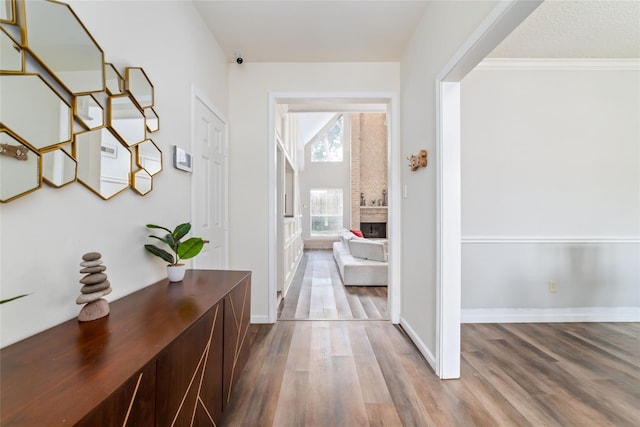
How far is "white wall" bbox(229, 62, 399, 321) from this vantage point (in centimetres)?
277

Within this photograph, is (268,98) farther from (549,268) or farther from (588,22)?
(549,268)

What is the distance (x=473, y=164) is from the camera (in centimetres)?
279

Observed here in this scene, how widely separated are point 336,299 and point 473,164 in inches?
92.8

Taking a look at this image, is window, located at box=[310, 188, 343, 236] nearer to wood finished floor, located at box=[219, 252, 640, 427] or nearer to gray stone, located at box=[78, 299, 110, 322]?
wood finished floor, located at box=[219, 252, 640, 427]

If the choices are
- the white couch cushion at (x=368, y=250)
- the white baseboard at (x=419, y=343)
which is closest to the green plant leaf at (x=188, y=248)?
the white baseboard at (x=419, y=343)

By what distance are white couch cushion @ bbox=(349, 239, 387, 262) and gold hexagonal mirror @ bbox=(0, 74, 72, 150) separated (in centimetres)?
407

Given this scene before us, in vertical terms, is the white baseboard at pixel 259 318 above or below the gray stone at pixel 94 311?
below

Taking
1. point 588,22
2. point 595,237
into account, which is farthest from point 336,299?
point 588,22

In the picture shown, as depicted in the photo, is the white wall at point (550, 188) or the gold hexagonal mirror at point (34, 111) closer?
the gold hexagonal mirror at point (34, 111)

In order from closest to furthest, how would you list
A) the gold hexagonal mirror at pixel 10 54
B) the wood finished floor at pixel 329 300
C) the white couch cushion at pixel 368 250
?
the gold hexagonal mirror at pixel 10 54
the wood finished floor at pixel 329 300
the white couch cushion at pixel 368 250

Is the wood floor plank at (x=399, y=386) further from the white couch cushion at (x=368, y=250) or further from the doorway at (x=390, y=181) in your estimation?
the white couch cushion at (x=368, y=250)

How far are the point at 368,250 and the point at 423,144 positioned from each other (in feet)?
8.90

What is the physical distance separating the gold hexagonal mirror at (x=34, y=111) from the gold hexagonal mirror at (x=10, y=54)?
0.02 m

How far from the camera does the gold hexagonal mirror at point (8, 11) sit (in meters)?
0.79
